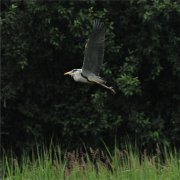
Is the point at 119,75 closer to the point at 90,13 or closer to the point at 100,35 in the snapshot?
the point at 90,13

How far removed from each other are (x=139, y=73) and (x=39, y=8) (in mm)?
1630

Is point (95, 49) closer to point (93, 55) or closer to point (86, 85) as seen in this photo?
point (93, 55)

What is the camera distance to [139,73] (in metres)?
9.70

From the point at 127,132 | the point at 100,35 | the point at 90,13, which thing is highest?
the point at 90,13

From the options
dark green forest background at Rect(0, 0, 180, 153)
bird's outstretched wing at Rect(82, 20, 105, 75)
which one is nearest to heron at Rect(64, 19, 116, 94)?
bird's outstretched wing at Rect(82, 20, 105, 75)

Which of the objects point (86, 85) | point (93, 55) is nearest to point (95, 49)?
point (93, 55)

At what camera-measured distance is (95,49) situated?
6.61 m

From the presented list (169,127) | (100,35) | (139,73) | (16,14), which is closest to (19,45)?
(16,14)

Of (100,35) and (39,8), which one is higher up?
(39,8)

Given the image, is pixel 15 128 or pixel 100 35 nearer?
pixel 100 35

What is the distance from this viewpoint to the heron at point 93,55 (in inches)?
258

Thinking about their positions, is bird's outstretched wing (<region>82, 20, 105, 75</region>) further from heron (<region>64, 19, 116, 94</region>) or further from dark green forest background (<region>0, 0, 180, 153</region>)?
dark green forest background (<region>0, 0, 180, 153</region>)

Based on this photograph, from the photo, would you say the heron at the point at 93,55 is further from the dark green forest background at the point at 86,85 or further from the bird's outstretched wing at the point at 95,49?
the dark green forest background at the point at 86,85

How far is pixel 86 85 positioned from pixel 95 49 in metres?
3.10
